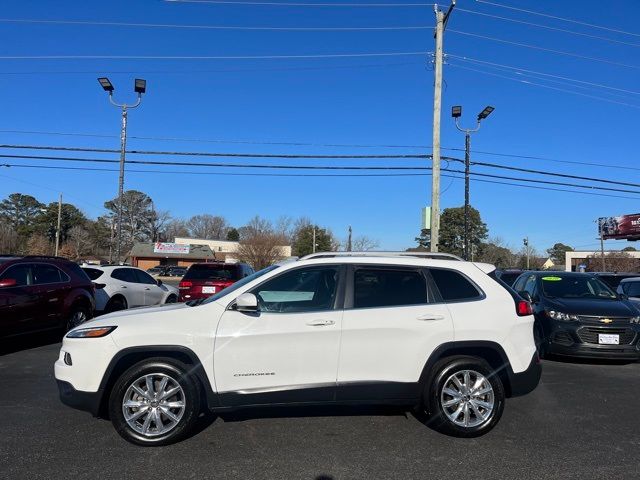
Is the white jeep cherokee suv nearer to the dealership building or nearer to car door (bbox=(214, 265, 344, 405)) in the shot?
car door (bbox=(214, 265, 344, 405))

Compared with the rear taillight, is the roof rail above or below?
above

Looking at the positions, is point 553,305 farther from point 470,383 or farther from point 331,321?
point 331,321

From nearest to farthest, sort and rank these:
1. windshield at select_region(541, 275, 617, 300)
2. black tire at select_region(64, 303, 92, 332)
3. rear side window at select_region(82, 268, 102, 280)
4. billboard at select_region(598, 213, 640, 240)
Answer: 1. windshield at select_region(541, 275, 617, 300)
2. black tire at select_region(64, 303, 92, 332)
3. rear side window at select_region(82, 268, 102, 280)
4. billboard at select_region(598, 213, 640, 240)

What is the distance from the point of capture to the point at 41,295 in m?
9.30

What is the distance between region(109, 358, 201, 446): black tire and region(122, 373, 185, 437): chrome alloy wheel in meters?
0.01

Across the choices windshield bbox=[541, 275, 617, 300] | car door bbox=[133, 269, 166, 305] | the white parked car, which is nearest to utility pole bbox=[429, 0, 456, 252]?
windshield bbox=[541, 275, 617, 300]

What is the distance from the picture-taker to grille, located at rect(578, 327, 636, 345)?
8.42 metres

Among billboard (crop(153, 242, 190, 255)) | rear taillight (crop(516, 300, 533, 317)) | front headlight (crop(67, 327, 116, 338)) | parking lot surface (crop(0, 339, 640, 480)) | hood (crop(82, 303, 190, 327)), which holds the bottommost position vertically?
parking lot surface (crop(0, 339, 640, 480))

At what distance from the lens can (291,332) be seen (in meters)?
4.71

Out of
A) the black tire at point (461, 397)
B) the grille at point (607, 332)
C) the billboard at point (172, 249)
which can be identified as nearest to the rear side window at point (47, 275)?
the black tire at point (461, 397)

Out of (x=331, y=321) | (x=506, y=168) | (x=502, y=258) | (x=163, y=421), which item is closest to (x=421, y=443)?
(x=331, y=321)

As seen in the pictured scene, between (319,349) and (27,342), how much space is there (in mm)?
8161

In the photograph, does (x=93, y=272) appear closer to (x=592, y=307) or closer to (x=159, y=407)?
(x=159, y=407)

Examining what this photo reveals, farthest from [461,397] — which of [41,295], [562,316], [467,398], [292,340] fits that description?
[41,295]
